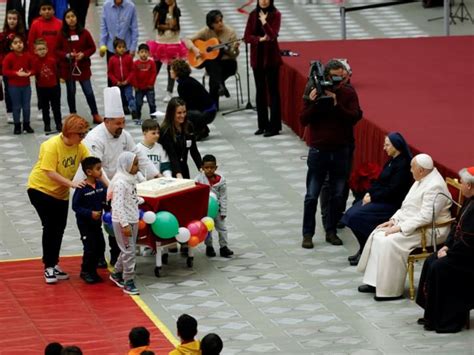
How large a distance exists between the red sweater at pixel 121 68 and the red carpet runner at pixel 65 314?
574cm

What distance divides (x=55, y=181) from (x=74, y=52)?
6.41m

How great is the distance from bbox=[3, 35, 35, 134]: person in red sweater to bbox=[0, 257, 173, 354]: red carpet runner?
5261 mm

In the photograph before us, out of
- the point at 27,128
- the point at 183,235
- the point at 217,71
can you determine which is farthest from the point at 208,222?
the point at 217,71

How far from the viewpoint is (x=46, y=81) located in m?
20.9

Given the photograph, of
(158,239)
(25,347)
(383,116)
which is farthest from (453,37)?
(25,347)

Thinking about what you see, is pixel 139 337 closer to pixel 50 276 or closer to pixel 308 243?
pixel 50 276

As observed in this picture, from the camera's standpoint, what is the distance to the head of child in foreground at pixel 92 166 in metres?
14.9

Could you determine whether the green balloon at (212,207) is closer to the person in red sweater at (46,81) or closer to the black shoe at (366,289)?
the black shoe at (366,289)

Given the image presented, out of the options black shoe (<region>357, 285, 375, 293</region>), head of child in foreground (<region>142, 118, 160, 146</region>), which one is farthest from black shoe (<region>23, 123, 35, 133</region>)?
black shoe (<region>357, 285, 375, 293</region>)

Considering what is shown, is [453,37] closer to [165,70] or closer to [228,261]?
[165,70]

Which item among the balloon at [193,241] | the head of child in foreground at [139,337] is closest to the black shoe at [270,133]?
the balloon at [193,241]

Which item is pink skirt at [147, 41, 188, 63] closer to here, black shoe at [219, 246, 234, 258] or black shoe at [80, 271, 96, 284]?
black shoe at [219, 246, 234, 258]

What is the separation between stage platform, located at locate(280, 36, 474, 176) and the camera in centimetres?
1697

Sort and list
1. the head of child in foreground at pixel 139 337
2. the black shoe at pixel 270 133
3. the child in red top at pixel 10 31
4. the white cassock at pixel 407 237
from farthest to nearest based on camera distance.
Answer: the child in red top at pixel 10 31, the black shoe at pixel 270 133, the white cassock at pixel 407 237, the head of child in foreground at pixel 139 337
